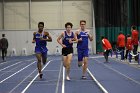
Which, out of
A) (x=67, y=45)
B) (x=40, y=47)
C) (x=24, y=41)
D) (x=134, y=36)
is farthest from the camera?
(x=24, y=41)

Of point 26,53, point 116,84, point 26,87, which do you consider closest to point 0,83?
point 26,87

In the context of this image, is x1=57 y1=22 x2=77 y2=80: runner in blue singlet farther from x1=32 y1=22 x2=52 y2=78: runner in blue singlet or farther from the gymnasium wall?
the gymnasium wall

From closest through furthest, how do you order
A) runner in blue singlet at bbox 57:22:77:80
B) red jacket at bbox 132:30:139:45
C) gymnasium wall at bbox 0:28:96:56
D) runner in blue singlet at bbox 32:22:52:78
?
runner in blue singlet at bbox 57:22:77:80, runner in blue singlet at bbox 32:22:52:78, red jacket at bbox 132:30:139:45, gymnasium wall at bbox 0:28:96:56

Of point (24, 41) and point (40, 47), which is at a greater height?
point (24, 41)

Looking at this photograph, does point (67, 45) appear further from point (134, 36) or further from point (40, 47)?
point (134, 36)

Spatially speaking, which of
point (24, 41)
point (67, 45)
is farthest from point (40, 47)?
point (24, 41)

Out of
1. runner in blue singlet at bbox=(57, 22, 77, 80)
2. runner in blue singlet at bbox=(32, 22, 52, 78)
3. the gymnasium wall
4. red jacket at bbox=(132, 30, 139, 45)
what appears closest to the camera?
runner in blue singlet at bbox=(57, 22, 77, 80)

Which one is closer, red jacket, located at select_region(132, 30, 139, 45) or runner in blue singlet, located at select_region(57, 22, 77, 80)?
runner in blue singlet, located at select_region(57, 22, 77, 80)

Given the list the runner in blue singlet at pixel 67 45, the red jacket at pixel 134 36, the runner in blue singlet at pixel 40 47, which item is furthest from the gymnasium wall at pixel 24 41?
the runner in blue singlet at pixel 67 45

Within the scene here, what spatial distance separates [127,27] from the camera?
38.5m

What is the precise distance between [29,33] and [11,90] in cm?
2807

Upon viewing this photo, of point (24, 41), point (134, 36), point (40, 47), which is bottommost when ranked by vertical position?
point (40, 47)

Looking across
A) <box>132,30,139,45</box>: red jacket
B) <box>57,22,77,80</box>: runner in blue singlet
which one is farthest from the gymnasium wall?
<box>57,22,77,80</box>: runner in blue singlet

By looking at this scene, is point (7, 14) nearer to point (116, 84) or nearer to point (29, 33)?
point (29, 33)
